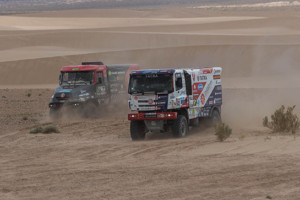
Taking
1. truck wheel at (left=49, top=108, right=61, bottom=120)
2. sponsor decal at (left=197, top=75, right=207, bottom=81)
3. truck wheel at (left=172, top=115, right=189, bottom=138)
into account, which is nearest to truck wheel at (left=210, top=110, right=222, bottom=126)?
sponsor decal at (left=197, top=75, right=207, bottom=81)

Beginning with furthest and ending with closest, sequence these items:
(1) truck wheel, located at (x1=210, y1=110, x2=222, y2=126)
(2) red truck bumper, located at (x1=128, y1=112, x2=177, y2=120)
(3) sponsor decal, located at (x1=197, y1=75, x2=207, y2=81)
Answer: (1) truck wheel, located at (x1=210, y1=110, x2=222, y2=126) < (3) sponsor decal, located at (x1=197, y1=75, x2=207, y2=81) < (2) red truck bumper, located at (x1=128, y1=112, x2=177, y2=120)

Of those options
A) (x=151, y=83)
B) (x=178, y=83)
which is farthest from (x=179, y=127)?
(x=151, y=83)

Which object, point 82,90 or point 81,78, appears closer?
point 82,90

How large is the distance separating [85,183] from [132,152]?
463 cm

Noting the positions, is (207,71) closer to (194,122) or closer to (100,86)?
(194,122)

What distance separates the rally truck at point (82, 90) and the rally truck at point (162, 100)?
7613 millimetres

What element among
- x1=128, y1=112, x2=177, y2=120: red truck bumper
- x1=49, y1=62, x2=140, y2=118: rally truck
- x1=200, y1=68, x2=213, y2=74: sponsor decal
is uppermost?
x1=200, y1=68, x2=213, y2=74: sponsor decal

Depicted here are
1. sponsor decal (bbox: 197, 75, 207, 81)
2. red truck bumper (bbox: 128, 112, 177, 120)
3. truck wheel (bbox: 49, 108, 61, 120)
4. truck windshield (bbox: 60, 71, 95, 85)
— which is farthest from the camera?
truck windshield (bbox: 60, 71, 95, 85)

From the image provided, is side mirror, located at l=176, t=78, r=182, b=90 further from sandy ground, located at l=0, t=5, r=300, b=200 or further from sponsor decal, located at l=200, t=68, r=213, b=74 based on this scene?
sponsor decal, located at l=200, t=68, r=213, b=74

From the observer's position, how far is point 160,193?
39.1 feet

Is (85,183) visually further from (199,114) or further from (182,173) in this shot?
(199,114)

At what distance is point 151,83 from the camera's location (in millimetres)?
20500

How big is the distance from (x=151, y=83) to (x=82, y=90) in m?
8.44

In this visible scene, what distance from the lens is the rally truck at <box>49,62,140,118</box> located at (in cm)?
2828
